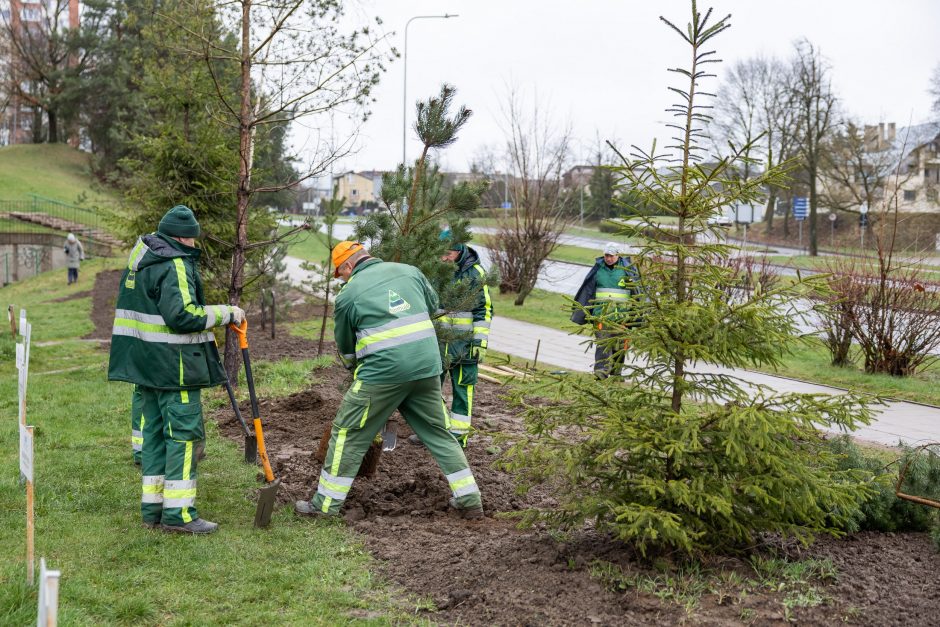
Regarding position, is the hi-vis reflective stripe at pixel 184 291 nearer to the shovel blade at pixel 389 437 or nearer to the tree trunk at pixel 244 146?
the shovel blade at pixel 389 437

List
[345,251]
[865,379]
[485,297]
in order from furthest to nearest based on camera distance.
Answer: [865,379], [485,297], [345,251]

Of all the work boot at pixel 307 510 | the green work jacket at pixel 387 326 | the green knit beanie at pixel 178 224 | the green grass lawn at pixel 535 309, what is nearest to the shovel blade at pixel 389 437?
the work boot at pixel 307 510

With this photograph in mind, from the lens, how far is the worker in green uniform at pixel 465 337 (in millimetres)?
7020

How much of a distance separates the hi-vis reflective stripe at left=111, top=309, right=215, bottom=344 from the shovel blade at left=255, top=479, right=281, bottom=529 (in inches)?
42.7

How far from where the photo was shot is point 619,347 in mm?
4523

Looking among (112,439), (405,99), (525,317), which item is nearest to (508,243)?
(525,317)

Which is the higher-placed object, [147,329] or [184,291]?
[184,291]

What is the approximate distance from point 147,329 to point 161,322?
0.10m

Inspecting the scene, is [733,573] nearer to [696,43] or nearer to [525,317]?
[696,43]

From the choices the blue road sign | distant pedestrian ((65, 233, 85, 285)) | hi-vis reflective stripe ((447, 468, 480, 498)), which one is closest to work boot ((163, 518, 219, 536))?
hi-vis reflective stripe ((447, 468, 480, 498))

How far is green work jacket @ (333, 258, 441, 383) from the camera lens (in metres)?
5.28

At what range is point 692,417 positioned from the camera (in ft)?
13.7

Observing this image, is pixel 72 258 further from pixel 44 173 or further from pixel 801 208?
pixel 801 208

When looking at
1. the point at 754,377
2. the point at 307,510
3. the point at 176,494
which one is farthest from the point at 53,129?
the point at 307,510
